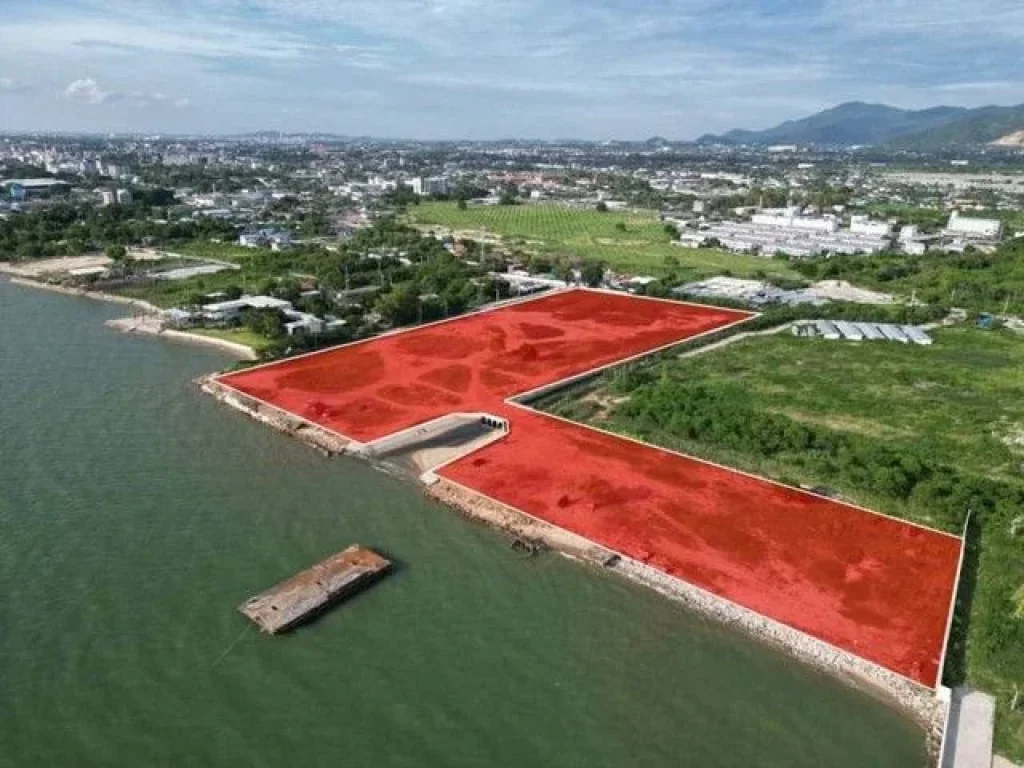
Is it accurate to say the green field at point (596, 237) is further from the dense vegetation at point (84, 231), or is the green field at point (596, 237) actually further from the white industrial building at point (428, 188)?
the dense vegetation at point (84, 231)

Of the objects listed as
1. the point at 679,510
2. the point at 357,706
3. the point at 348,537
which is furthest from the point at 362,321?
the point at 357,706

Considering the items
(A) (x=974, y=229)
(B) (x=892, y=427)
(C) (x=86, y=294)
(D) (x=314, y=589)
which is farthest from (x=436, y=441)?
(A) (x=974, y=229)

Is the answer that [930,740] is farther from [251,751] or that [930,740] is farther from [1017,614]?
[251,751]

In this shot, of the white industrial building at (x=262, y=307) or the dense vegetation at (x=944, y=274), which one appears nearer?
the white industrial building at (x=262, y=307)

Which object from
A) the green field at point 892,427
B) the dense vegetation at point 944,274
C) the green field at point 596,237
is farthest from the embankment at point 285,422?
the dense vegetation at point 944,274

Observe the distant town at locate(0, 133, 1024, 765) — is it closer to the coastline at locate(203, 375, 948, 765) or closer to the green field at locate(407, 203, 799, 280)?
the coastline at locate(203, 375, 948, 765)

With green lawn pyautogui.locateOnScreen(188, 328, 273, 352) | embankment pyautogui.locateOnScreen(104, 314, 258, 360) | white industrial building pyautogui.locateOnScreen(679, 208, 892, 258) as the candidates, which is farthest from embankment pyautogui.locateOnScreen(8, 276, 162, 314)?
white industrial building pyautogui.locateOnScreen(679, 208, 892, 258)

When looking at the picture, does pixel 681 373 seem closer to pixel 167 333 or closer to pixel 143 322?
pixel 167 333
